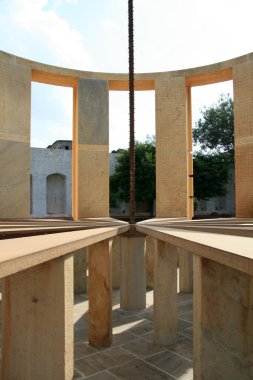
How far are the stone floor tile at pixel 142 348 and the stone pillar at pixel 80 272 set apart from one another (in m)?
4.26

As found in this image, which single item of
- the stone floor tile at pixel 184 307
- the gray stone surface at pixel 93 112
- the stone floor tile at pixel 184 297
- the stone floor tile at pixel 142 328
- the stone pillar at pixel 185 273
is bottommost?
the stone floor tile at pixel 184 297

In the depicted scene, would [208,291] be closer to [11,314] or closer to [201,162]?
[11,314]

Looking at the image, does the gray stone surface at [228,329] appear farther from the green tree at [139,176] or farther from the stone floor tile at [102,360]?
the green tree at [139,176]

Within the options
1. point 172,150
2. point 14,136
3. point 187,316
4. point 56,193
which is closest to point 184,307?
point 187,316

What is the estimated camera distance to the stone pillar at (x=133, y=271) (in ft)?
29.3

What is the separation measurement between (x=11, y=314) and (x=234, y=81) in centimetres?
959

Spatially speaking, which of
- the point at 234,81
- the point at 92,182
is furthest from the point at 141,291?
the point at 234,81

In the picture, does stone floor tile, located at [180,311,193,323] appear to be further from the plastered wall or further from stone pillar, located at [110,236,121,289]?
the plastered wall

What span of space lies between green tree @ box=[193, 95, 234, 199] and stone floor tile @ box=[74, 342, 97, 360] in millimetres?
20016

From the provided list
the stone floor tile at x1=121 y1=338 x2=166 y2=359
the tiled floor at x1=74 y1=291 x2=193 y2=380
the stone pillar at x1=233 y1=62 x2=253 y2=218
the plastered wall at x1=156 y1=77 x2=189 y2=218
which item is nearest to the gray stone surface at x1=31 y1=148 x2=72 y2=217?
the plastered wall at x1=156 y1=77 x2=189 y2=218

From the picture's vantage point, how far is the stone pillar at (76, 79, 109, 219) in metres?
11.7

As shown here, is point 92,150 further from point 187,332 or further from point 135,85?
point 187,332

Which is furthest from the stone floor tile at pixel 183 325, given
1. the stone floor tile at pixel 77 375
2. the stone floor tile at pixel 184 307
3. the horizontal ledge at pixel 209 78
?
the horizontal ledge at pixel 209 78

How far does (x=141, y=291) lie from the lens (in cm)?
920
